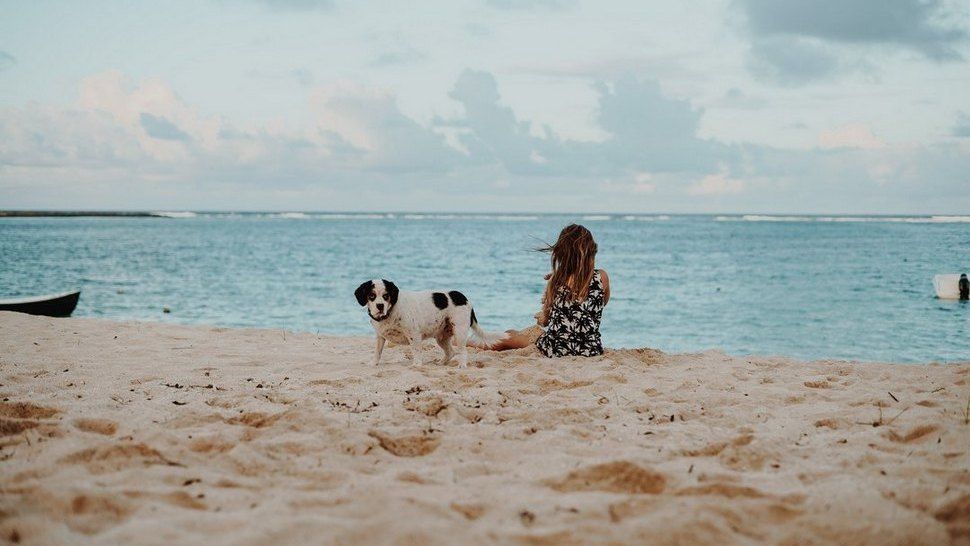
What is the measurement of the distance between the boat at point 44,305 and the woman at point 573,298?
33.3 feet

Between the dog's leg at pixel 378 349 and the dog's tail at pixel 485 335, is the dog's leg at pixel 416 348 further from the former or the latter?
the dog's tail at pixel 485 335

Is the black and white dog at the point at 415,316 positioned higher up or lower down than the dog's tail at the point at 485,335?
higher up

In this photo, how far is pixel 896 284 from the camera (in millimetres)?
25250

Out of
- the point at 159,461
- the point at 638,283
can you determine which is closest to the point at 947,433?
the point at 159,461

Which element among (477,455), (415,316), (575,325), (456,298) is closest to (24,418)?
(477,455)

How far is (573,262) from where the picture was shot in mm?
8195

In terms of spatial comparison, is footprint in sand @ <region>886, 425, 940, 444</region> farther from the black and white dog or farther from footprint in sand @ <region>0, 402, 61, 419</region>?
footprint in sand @ <region>0, 402, 61, 419</region>

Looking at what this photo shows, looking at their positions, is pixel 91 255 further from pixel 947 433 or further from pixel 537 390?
pixel 947 433

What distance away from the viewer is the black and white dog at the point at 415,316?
7195 millimetres

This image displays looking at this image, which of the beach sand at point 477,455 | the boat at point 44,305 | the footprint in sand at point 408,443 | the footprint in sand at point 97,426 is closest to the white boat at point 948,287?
the beach sand at point 477,455

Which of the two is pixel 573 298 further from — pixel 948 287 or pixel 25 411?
Result: pixel 948 287

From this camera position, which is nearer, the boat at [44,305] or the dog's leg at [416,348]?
the dog's leg at [416,348]

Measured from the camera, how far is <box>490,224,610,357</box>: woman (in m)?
8.12

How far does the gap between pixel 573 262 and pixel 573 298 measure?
45cm
